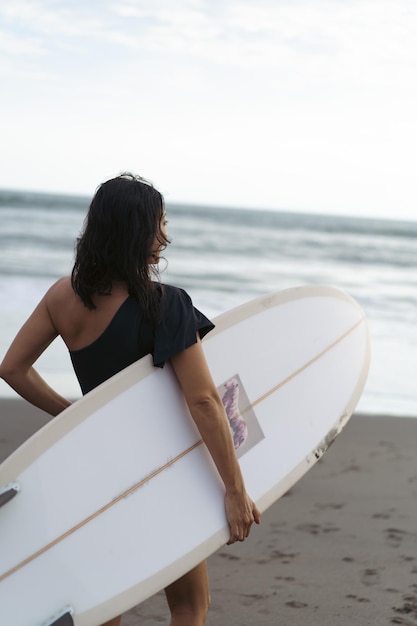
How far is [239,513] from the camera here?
1.91 metres

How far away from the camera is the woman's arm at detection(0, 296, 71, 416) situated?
5.96ft

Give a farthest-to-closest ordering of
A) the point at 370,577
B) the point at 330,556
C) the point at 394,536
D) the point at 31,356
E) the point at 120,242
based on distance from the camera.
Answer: the point at 394,536, the point at 330,556, the point at 370,577, the point at 31,356, the point at 120,242

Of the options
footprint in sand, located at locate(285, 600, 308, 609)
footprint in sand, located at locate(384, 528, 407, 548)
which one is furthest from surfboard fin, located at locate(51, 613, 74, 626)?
footprint in sand, located at locate(384, 528, 407, 548)

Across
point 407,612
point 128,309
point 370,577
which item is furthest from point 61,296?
point 370,577

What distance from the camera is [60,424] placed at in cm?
188

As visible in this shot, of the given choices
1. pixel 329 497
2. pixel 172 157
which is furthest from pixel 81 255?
pixel 172 157

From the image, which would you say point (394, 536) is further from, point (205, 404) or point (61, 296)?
point (61, 296)

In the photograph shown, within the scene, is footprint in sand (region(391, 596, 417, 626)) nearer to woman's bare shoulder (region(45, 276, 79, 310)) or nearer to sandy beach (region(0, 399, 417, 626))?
sandy beach (region(0, 399, 417, 626))

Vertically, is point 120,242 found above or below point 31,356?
above

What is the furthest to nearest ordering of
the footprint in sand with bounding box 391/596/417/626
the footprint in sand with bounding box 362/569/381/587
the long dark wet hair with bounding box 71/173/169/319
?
1. the footprint in sand with bounding box 362/569/381/587
2. the footprint in sand with bounding box 391/596/417/626
3. the long dark wet hair with bounding box 71/173/169/319

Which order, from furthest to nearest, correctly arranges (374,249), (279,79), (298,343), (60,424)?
(374,249)
(279,79)
(298,343)
(60,424)

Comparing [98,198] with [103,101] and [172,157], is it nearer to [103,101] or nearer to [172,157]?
[103,101]

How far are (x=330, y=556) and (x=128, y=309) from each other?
1963 mm

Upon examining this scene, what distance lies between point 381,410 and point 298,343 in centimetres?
325
